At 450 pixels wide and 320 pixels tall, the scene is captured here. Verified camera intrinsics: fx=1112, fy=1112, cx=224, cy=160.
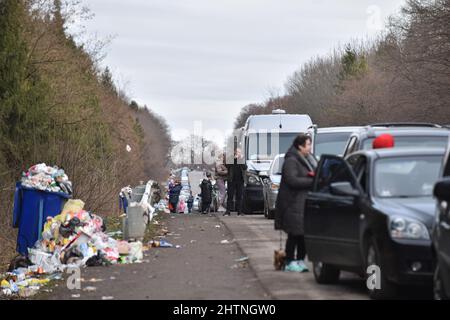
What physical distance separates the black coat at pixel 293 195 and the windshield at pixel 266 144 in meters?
18.7

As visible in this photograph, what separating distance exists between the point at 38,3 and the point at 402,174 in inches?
1173

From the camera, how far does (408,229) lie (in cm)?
1055

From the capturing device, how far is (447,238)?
8953 mm

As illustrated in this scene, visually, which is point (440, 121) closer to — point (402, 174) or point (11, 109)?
point (11, 109)

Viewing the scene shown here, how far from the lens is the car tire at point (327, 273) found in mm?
12825

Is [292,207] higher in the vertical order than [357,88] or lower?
lower

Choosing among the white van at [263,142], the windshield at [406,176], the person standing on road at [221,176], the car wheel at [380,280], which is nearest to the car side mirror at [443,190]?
the car wheel at [380,280]

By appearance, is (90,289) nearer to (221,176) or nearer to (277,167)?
(277,167)

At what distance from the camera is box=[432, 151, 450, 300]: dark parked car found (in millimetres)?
8891

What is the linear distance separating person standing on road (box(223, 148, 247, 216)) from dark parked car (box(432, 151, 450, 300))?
69.7ft

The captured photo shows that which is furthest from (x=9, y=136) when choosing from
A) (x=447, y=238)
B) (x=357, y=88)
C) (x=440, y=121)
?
(x=357, y=88)

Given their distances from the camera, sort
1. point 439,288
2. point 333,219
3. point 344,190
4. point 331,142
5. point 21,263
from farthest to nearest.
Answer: point 331,142
point 21,263
point 333,219
point 344,190
point 439,288

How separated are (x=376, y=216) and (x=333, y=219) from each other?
1.42 m

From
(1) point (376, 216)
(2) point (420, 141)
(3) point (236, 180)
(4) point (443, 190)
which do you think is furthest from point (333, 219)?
(3) point (236, 180)
